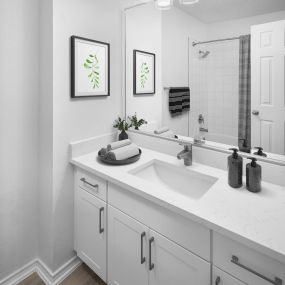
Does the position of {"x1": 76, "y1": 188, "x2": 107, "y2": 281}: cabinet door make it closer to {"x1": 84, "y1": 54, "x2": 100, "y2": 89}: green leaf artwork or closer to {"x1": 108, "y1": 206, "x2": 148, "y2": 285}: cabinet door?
{"x1": 108, "y1": 206, "x2": 148, "y2": 285}: cabinet door

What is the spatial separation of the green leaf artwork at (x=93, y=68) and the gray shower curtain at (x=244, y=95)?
986 mm

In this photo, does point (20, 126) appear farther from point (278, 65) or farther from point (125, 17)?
point (278, 65)

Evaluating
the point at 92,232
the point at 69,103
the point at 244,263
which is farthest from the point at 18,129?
the point at 244,263

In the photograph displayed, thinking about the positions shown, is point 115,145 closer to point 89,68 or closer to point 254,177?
point 89,68

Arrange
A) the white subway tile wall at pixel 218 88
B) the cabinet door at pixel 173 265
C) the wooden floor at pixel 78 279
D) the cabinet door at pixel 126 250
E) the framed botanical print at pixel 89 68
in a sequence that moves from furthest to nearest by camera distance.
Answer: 1. the wooden floor at pixel 78 279
2. the framed botanical print at pixel 89 68
3. the white subway tile wall at pixel 218 88
4. the cabinet door at pixel 126 250
5. the cabinet door at pixel 173 265

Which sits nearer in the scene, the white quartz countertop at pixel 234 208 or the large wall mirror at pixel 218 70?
the white quartz countertop at pixel 234 208

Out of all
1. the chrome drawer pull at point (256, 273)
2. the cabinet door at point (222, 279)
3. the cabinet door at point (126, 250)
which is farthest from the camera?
the cabinet door at point (126, 250)

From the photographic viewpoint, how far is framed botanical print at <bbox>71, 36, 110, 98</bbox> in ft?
5.22

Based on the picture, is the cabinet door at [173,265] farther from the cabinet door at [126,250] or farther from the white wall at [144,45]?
the white wall at [144,45]

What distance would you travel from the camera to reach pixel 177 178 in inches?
60.4

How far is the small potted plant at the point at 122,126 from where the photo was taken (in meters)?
1.95

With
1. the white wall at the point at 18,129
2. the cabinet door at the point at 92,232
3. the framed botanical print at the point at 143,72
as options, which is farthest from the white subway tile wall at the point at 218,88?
the white wall at the point at 18,129

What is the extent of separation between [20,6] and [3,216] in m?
1.37

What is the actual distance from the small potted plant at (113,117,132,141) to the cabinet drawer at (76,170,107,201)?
1.57 feet
